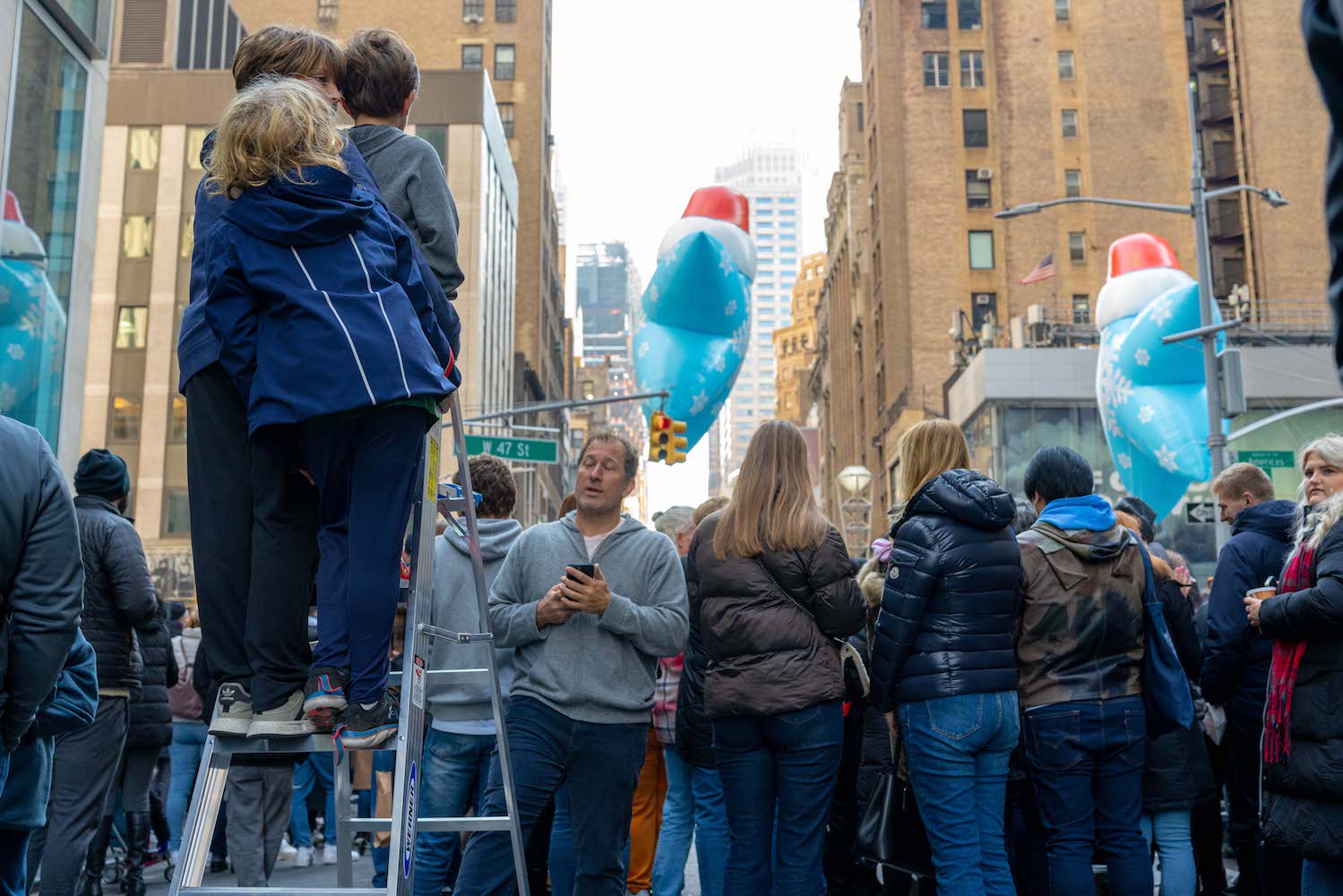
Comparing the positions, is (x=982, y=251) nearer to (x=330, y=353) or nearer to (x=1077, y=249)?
(x=1077, y=249)

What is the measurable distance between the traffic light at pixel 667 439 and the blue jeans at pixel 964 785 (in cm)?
1254

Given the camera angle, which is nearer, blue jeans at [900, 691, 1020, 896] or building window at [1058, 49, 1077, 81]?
blue jeans at [900, 691, 1020, 896]

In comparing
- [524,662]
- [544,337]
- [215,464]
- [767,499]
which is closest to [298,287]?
[215,464]

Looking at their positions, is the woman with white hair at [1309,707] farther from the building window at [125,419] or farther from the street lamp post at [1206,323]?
the building window at [125,419]


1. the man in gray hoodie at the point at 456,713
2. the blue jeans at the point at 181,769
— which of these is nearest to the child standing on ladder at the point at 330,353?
the man in gray hoodie at the point at 456,713

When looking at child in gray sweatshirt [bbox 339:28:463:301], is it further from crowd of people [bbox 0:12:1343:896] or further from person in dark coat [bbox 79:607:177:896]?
person in dark coat [bbox 79:607:177:896]

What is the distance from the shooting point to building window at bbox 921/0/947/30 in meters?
63.0

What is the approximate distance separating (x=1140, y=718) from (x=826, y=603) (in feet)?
5.42

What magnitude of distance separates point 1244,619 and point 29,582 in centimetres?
570

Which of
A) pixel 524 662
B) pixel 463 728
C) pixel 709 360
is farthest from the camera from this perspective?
pixel 709 360

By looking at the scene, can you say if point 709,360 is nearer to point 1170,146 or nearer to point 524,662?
point 524,662

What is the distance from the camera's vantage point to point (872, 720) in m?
7.17

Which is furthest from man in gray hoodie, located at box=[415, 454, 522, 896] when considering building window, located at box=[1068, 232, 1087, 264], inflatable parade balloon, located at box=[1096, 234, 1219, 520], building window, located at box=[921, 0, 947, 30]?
building window, located at box=[921, 0, 947, 30]

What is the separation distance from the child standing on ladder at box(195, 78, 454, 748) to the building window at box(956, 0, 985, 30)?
64.4m
